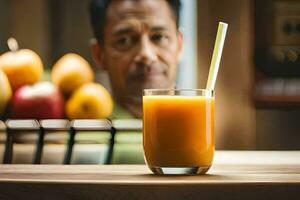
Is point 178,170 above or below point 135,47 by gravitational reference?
below

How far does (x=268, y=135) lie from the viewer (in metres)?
2.23

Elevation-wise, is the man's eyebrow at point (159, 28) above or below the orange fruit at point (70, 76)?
above

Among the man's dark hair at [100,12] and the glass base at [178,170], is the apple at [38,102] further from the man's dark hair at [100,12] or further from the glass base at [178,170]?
the glass base at [178,170]

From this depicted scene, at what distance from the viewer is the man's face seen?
2.24m

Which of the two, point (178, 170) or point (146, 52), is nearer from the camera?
point (178, 170)

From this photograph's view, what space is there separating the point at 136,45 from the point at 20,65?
0.42 m

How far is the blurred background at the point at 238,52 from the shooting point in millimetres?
2229

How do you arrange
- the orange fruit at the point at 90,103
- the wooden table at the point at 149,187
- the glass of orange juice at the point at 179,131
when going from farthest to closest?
the orange fruit at the point at 90,103 → the glass of orange juice at the point at 179,131 → the wooden table at the point at 149,187

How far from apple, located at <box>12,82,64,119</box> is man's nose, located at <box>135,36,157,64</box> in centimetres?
31

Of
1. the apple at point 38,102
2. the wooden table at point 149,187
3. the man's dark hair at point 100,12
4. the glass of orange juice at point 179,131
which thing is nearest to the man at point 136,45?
the man's dark hair at point 100,12

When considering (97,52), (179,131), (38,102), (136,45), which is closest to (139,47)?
(136,45)

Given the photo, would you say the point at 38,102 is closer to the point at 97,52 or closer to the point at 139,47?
the point at 97,52

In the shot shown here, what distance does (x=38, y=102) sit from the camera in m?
2.23

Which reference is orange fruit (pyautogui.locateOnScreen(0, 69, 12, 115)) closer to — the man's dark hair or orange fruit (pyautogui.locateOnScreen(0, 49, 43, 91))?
orange fruit (pyautogui.locateOnScreen(0, 49, 43, 91))
